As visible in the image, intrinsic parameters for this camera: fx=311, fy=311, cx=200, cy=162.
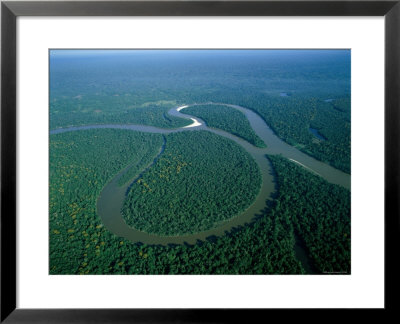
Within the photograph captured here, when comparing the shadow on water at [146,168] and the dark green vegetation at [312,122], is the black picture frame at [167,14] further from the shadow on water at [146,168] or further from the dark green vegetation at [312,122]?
the dark green vegetation at [312,122]

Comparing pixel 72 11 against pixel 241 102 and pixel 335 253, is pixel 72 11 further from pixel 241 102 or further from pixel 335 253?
pixel 241 102

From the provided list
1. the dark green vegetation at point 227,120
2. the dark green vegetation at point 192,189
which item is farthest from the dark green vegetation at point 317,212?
the dark green vegetation at point 227,120

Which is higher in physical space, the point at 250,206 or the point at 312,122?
the point at 312,122

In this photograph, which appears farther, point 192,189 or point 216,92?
point 216,92

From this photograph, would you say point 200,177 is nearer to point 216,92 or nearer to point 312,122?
point 312,122

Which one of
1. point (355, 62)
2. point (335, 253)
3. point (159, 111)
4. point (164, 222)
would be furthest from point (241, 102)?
point (355, 62)

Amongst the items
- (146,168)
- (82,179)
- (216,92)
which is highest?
(216,92)

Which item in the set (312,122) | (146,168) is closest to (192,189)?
(146,168)
